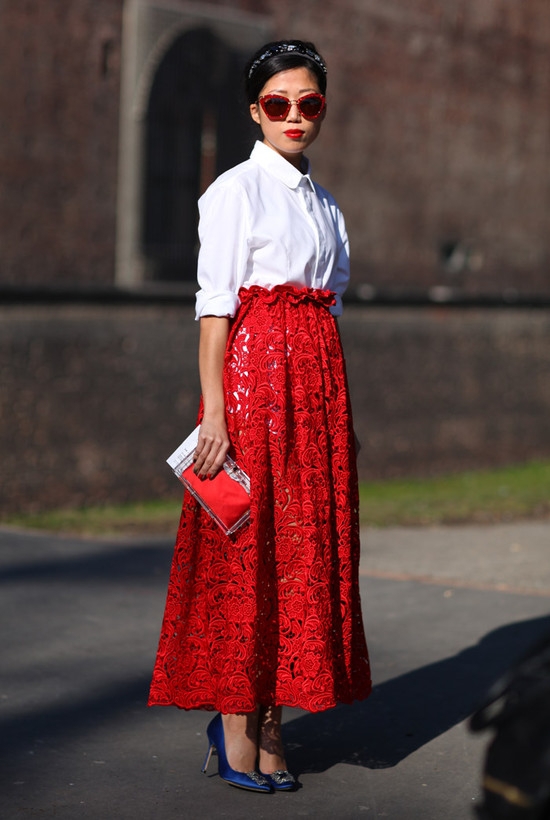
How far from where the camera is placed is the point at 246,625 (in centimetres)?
357

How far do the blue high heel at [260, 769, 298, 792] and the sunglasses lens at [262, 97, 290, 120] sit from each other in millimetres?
1900

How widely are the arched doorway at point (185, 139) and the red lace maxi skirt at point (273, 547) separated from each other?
9.28m

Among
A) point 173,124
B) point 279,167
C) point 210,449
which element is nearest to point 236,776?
point 210,449

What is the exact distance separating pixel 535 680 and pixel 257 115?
2.13m

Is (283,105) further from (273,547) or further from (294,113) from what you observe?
(273,547)

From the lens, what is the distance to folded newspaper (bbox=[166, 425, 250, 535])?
141 inches

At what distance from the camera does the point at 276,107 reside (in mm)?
3693

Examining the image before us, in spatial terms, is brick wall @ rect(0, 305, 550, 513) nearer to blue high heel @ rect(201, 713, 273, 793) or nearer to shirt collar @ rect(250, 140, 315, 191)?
shirt collar @ rect(250, 140, 315, 191)

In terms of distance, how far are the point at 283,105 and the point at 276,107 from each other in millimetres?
21

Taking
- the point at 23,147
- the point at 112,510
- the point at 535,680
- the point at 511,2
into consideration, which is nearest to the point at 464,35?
the point at 511,2

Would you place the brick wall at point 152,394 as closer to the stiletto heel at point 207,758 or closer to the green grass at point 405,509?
the green grass at point 405,509

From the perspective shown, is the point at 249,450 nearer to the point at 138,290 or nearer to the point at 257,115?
the point at 257,115

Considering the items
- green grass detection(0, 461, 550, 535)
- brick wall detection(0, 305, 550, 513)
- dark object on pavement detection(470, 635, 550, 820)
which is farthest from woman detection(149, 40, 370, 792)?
brick wall detection(0, 305, 550, 513)

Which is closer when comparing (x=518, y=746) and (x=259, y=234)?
(x=518, y=746)
